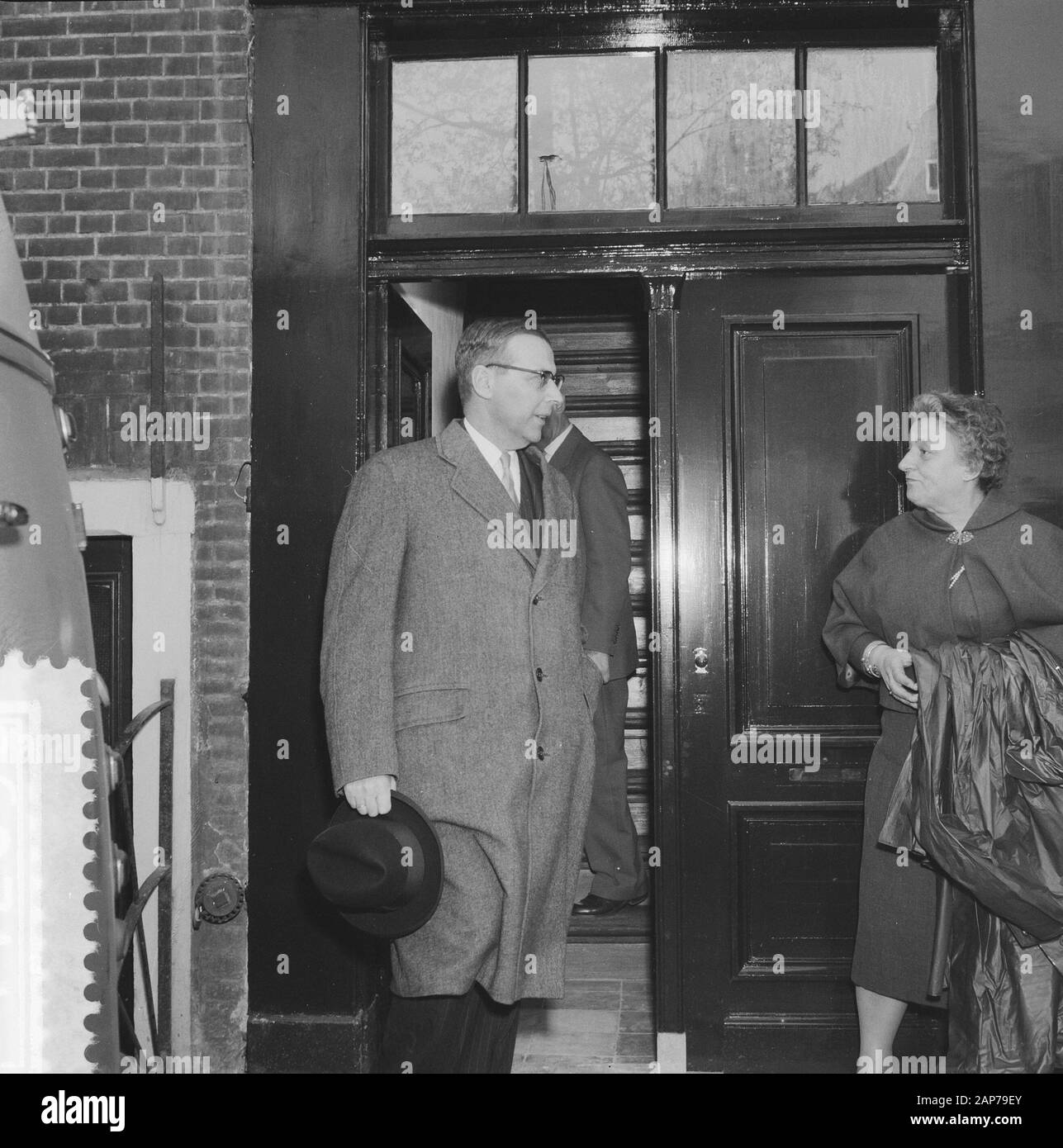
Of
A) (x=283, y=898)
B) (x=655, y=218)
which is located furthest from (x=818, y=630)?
(x=283, y=898)

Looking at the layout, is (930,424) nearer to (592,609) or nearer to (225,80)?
(592,609)

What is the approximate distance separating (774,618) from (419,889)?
1.66 metres

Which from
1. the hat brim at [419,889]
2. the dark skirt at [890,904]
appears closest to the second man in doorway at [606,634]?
the dark skirt at [890,904]

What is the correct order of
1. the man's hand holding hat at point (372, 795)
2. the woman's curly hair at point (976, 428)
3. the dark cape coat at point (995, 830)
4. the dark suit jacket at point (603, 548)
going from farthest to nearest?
the dark suit jacket at point (603, 548)
the woman's curly hair at point (976, 428)
the dark cape coat at point (995, 830)
the man's hand holding hat at point (372, 795)

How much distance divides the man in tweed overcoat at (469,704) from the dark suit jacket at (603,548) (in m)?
1.05

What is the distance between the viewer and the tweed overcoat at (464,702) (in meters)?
3.06

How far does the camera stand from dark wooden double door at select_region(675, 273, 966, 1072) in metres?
4.02

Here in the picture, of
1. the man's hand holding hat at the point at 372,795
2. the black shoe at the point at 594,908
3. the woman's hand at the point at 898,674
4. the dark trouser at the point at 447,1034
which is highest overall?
the woman's hand at the point at 898,674

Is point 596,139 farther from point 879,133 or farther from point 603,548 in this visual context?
point 603,548

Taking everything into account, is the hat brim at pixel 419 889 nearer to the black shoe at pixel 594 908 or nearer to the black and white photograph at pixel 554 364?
the black and white photograph at pixel 554 364

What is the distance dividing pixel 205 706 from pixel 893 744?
2.17 metres

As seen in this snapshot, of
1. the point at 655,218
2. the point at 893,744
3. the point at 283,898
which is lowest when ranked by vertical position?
the point at 283,898

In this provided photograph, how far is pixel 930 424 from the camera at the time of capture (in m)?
3.51

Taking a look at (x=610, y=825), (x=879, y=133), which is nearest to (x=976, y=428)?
(x=879, y=133)
